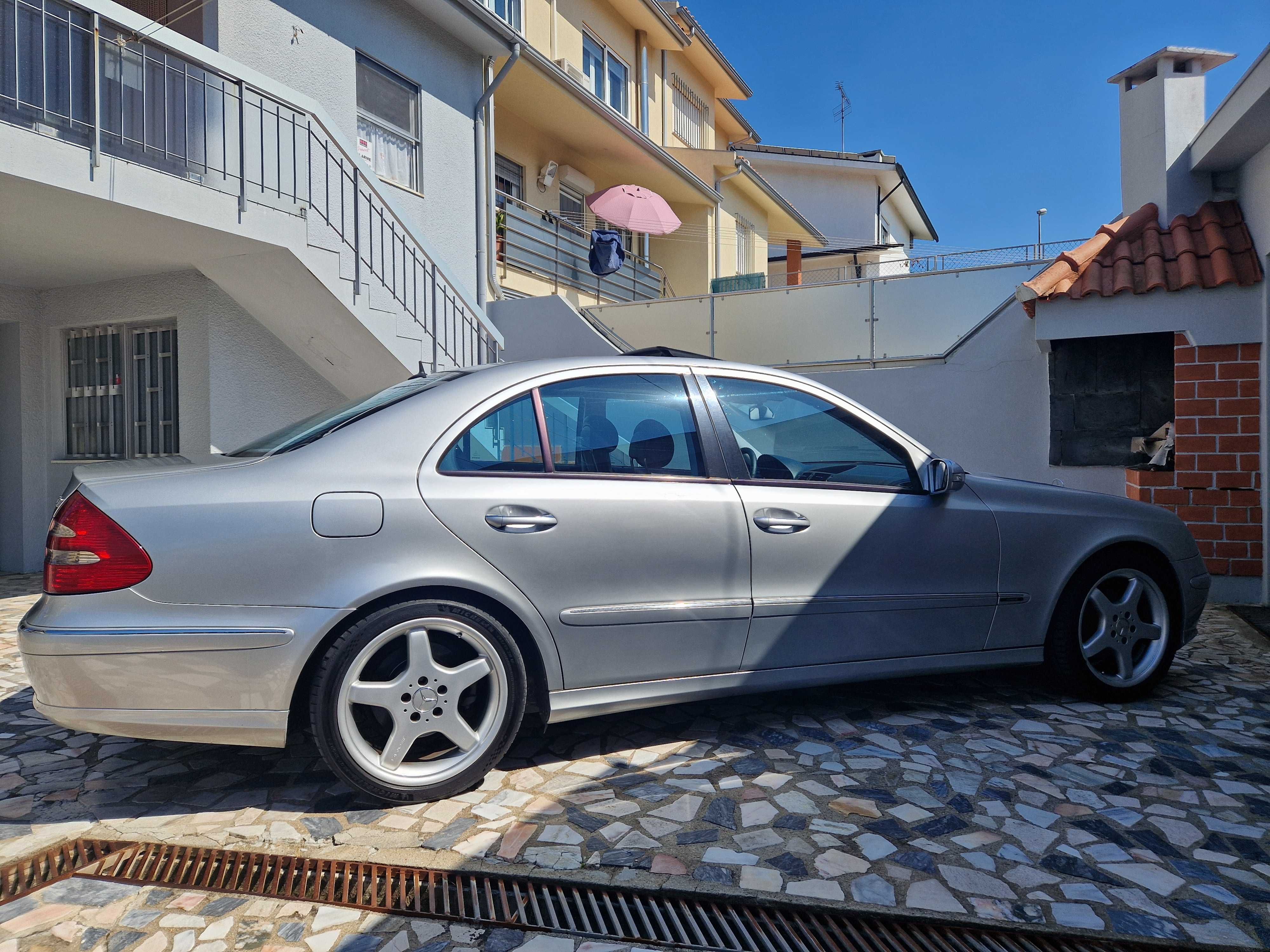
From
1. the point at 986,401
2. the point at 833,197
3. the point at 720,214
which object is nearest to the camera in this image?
the point at 986,401

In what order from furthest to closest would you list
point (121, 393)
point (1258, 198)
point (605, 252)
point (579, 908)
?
point (605, 252) < point (121, 393) < point (1258, 198) < point (579, 908)

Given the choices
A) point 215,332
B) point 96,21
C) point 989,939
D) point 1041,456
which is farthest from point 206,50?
point 1041,456

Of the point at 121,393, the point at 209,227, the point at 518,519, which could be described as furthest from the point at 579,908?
the point at 121,393

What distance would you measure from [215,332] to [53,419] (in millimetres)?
2477

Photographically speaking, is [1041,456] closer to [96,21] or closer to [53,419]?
[96,21]

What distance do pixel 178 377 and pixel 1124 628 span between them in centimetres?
699

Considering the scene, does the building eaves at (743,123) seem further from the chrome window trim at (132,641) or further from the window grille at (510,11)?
the chrome window trim at (132,641)

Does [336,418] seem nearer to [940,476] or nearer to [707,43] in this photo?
[940,476]

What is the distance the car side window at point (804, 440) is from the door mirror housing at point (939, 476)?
95mm

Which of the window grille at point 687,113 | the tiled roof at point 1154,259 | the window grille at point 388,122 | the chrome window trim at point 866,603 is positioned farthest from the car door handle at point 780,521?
the window grille at point 687,113

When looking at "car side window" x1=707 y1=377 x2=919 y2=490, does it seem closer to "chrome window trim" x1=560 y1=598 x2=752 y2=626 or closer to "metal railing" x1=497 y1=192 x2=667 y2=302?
"chrome window trim" x1=560 y1=598 x2=752 y2=626

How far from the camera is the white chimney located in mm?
7281

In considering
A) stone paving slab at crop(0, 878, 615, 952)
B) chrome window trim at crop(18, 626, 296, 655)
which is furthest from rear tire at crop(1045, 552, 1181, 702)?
chrome window trim at crop(18, 626, 296, 655)

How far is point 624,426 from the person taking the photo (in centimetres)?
334
